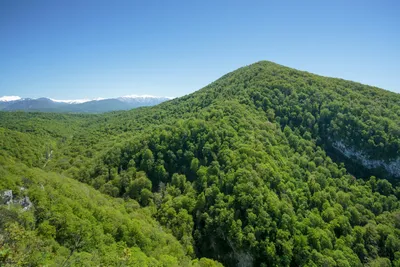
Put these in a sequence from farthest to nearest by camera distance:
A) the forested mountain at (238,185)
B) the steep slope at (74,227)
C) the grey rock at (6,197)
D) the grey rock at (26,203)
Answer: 1. the forested mountain at (238,185)
2. the grey rock at (26,203)
3. the grey rock at (6,197)
4. the steep slope at (74,227)

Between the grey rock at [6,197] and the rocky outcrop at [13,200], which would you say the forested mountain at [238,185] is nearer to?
the rocky outcrop at [13,200]

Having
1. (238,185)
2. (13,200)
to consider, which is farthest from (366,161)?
(13,200)

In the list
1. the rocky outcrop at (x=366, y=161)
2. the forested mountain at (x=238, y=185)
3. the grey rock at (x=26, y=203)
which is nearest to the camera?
the grey rock at (x=26, y=203)

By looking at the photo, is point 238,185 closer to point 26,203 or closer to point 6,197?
point 26,203

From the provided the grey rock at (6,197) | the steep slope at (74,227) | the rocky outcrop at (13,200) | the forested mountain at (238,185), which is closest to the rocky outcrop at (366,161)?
the forested mountain at (238,185)

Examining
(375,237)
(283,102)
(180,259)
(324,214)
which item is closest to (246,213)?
(180,259)

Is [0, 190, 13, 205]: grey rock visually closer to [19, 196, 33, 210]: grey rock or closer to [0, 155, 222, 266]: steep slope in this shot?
[0, 155, 222, 266]: steep slope
